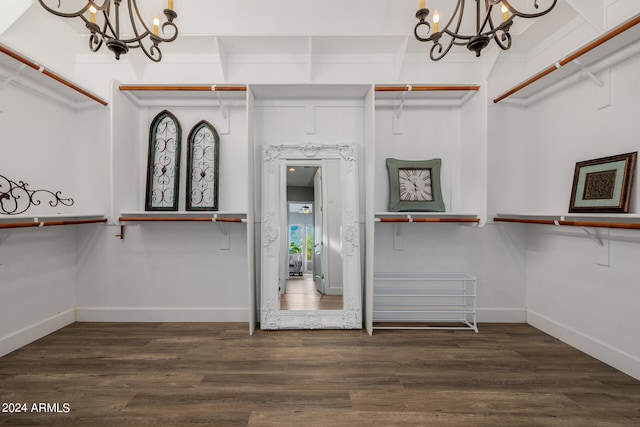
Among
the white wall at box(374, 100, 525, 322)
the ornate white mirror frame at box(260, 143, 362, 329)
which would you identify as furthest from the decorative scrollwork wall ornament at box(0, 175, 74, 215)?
the white wall at box(374, 100, 525, 322)

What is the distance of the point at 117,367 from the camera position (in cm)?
222

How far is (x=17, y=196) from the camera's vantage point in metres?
A: 2.47

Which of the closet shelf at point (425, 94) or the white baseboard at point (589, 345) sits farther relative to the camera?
the closet shelf at point (425, 94)

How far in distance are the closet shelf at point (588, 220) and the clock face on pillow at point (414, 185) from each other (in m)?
0.72

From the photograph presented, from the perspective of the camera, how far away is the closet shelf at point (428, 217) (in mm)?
2748

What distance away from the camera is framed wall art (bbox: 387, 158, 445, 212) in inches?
117

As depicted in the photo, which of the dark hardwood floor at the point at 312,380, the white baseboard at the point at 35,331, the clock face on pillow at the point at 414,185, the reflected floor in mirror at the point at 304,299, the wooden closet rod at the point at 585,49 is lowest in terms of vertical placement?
the dark hardwood floor at the point at 312,380

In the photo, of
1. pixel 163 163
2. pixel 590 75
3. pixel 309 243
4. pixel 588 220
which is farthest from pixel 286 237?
pixel 590 75

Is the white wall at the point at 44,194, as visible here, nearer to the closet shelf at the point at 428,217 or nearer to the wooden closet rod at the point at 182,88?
the wooden closet rod at the point at 182,88

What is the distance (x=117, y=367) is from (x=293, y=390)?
132cm

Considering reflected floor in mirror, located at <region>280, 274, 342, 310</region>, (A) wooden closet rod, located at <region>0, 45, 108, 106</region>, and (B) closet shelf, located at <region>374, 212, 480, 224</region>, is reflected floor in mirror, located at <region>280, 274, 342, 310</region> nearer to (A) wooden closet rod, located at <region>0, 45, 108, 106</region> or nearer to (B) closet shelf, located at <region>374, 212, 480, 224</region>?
(B) closet shelf, located at <region>374, 212, 480, 224</region>

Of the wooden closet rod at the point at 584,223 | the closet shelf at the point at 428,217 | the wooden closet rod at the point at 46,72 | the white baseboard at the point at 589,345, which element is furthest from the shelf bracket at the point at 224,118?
the white baseboard at the point at 589,345

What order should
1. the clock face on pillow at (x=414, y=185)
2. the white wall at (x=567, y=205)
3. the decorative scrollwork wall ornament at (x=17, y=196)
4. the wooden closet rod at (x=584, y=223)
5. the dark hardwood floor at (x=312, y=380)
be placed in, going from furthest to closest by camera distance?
the clock face on pillow at (x=414, y=185) → the decorative scrollwork wall ornament at (x=17, y=196) → the white wall at (x=567, y=205) → the wooden closet rod at (x=584, y=223) → the dark hardwood floor at (x=312, y=380)

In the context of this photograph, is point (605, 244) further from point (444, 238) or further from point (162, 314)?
point (162, 314)
